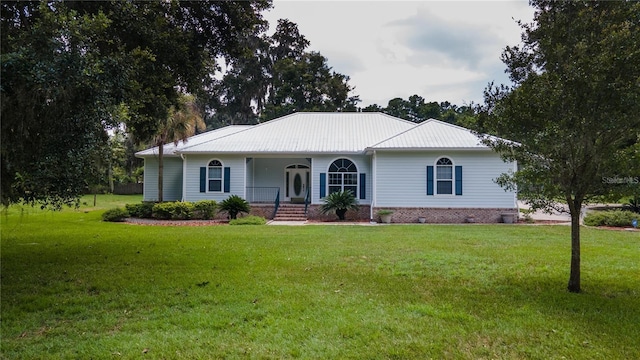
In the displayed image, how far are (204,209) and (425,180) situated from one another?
978 centimetres

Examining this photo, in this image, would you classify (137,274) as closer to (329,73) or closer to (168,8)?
(168,8)

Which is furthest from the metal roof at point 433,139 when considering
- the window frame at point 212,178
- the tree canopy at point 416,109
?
the tree canopy at point 416,109

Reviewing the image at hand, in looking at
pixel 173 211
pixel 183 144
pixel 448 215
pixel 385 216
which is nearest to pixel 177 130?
pixel 183 144

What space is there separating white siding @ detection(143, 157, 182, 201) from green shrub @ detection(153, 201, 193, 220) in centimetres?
367

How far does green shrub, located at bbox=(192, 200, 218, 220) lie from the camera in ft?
55.4

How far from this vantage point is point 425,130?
17.6 metres

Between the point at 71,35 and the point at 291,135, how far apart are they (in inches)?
616

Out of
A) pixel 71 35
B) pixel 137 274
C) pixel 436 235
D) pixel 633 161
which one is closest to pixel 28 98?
pixel 71 35

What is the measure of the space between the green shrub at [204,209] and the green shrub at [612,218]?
15490 millimetres

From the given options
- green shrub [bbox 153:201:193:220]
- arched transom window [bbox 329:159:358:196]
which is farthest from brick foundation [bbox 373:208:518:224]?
green shrub [bbox 153:201:193:220]

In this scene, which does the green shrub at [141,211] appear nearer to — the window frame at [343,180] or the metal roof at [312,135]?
the metal roof at [312,135]

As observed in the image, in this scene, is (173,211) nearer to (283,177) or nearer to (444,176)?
(283,177)

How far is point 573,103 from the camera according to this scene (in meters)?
4.89

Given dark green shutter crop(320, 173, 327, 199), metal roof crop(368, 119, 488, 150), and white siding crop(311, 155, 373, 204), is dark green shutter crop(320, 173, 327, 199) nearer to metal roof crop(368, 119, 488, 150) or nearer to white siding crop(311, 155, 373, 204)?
white siding crop(311, 155, 373, 204)
